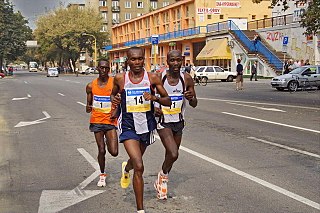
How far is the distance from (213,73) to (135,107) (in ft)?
120

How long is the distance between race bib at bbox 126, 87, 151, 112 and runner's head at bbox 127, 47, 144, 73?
0.22 meters

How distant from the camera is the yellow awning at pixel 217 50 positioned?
4878 centimetres

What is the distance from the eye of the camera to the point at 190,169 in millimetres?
7590

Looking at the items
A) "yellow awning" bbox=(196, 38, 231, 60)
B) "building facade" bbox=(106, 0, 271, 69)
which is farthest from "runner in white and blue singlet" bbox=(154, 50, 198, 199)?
"yellow awning" bbox=(196, 38, 231, 60)

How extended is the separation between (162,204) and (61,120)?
9.17 metres

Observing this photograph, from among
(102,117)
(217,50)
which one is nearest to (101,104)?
(102,117)

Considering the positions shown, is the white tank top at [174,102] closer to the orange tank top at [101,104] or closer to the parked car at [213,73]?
the orange tank top at [101,104]

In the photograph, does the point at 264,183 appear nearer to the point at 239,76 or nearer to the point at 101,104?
the point at 101,104

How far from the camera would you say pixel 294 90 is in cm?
2756

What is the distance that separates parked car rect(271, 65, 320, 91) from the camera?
89.8 ft

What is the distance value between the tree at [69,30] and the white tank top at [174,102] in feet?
251

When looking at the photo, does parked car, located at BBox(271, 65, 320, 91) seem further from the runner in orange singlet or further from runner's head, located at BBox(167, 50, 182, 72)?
runner's head, located at BBox(167, 50, 182, 72)

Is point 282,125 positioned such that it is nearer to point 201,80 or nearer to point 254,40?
point 201,80

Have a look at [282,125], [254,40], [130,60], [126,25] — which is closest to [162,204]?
[130,60]
